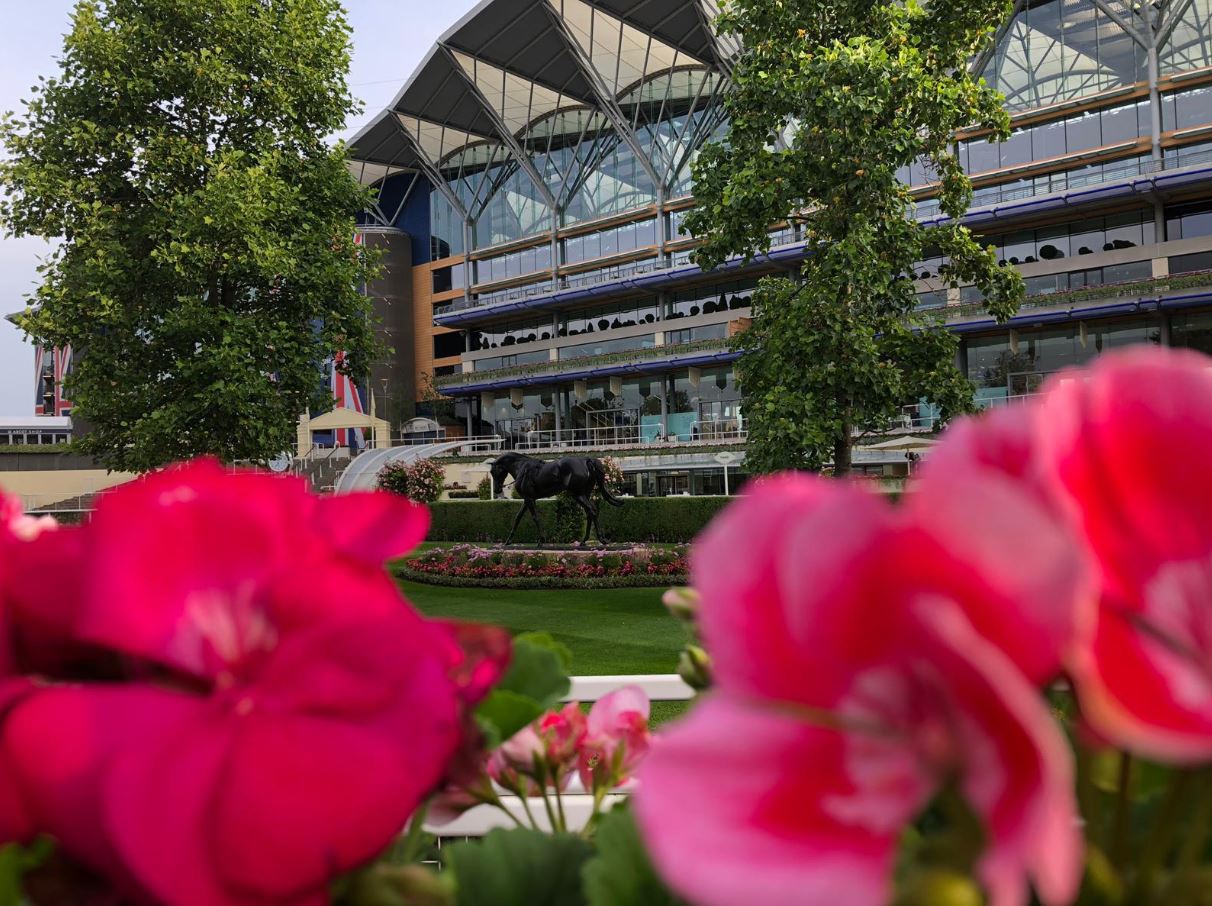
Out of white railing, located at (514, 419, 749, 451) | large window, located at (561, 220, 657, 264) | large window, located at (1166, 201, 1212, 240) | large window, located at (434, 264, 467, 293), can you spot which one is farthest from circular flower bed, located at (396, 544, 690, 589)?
large window, located at (434, 264, 467, 293)

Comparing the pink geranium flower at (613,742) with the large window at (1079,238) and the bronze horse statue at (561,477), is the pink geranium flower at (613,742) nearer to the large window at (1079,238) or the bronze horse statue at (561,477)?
the bronze horse statue at (561,477)

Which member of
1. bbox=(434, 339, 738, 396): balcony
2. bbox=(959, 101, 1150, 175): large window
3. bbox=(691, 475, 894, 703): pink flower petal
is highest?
bbox=(959, 101, 1150, 175): large window

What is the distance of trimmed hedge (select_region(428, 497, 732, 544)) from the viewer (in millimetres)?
20734

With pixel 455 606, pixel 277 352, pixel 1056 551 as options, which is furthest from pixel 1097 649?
pixel 277 352

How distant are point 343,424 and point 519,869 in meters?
47.1

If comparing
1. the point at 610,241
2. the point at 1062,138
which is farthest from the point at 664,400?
the point at 1062,138

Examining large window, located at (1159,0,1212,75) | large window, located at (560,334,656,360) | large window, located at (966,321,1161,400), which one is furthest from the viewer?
large window, located at (560,334,656,360)

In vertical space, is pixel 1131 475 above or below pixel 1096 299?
below

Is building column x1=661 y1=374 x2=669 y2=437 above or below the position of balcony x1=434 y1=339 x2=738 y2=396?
below

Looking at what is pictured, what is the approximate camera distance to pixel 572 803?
1.14m

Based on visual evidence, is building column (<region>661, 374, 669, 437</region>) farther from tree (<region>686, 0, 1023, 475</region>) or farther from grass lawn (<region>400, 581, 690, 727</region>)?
tree (<region>686, 0, 1023, 475</region>)

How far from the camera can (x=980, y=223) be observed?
3556cm

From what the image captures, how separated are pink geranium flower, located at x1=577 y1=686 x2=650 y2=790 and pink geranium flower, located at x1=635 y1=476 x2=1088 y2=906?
19.4 inches

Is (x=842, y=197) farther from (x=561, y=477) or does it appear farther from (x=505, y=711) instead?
(x=505, y=711)
